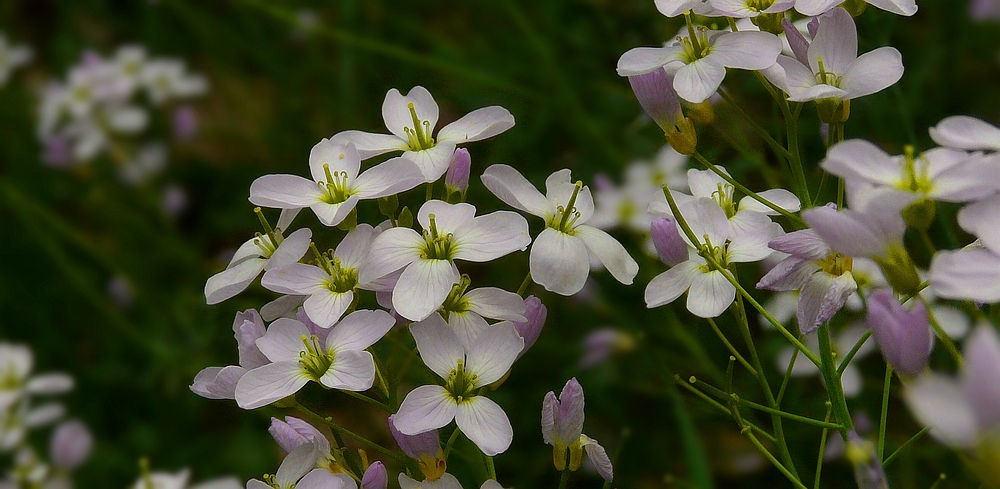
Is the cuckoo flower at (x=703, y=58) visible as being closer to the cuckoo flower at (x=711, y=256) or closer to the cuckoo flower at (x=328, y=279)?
the cuckoo flower at (x=711, y=256)

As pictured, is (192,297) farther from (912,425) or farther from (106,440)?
(912,425)

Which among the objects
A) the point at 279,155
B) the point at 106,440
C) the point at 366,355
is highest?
the point at 366,355

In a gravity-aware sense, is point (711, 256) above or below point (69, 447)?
above

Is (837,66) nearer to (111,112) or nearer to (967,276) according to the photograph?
(967,276)

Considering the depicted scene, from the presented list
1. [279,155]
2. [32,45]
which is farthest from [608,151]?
[32,45]

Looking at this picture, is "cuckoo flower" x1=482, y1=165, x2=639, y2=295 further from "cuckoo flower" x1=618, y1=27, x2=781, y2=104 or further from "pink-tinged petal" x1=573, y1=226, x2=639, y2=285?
"cuckoo flower" x1=618, y1=27, x2=781, y2=104

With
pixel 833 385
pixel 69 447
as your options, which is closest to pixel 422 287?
pixel 833 385

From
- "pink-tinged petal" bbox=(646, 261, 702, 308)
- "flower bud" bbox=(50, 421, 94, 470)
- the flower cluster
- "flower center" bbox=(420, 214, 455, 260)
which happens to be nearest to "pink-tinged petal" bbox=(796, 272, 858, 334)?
"pink-tinged petal" bbox=(646, 261, 702, 308)
